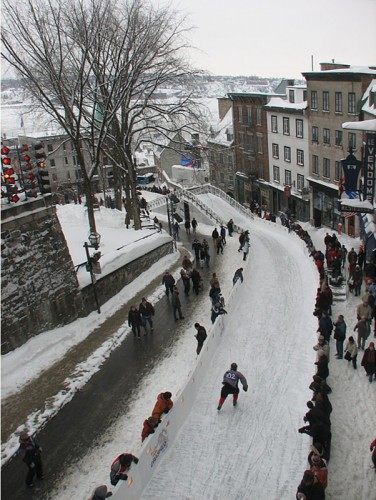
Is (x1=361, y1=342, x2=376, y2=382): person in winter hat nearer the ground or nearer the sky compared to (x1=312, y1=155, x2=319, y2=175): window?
nearer the ground

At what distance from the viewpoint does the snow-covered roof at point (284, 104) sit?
37344 mm

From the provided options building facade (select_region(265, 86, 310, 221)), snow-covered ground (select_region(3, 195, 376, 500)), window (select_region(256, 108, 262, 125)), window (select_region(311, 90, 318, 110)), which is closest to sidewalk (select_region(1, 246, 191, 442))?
snow-covered ground (select_region(3, 195, 376, 500))

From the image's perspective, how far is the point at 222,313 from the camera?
650 inches


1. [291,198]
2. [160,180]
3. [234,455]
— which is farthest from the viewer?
[160,180]

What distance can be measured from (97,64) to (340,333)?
1583 cm

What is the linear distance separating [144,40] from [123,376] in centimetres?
1615

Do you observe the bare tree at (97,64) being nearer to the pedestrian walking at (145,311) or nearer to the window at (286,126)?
the pedestrian walking at (145,311)

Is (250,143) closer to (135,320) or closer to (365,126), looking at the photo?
(365,126)

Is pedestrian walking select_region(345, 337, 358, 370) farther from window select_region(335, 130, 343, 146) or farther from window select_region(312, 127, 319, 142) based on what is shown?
window select_region(312, 127, 319, 142)

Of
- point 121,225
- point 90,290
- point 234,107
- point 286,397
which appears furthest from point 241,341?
point 234,107

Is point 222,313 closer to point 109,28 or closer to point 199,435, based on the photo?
point 199,435

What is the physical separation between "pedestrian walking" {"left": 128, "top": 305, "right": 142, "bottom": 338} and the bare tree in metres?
6.08

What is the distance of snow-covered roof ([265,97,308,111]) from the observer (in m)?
37.3

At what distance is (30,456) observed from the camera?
1038cm
